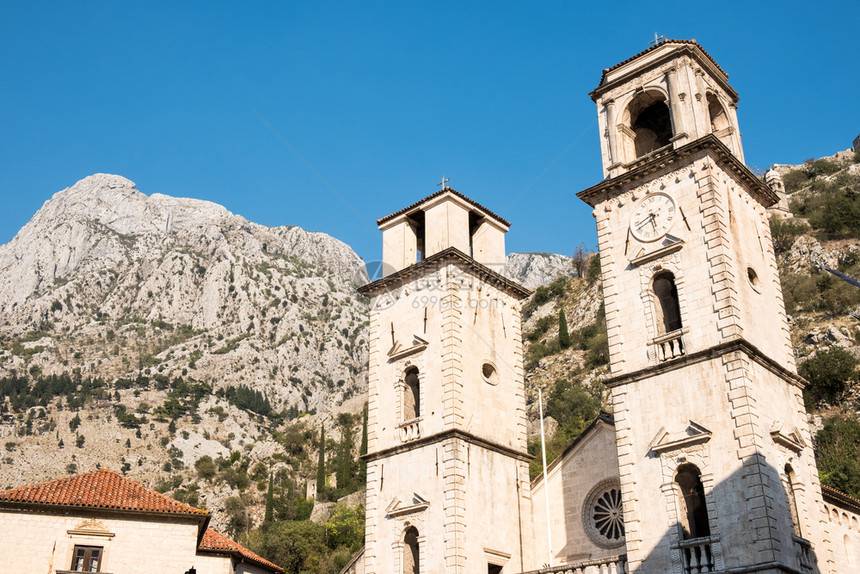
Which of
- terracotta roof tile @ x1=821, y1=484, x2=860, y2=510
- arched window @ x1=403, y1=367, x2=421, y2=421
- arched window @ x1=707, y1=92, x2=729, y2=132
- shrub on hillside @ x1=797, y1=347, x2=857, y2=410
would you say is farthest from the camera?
shrub on hillside @ x1=797, y1=347, x2=857, y2=410

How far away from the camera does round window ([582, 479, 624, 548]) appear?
2691 cm

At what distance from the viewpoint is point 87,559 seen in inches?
1184

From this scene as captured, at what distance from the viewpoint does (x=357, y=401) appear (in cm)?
11738

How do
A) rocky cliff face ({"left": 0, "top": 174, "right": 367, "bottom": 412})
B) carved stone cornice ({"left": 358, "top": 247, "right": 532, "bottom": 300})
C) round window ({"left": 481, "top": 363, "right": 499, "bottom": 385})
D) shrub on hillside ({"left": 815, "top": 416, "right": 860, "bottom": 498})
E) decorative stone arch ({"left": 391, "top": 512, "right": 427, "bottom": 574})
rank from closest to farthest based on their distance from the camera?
decorative stone arch ({"left": 391, "top": 512, "right": 427, "bottom": 574}) → round window ({"left": 481, "top": 363, "right": 499, "bottom": 385}) → carved stone cornice ({"left": 358, "top": 247, "right": 532, "bottom": 300}) → shrub on hillside ({"left": 815, "top": 416, "right": 860, "bottom": 498}) → rocky cliff face ({"left": 0, "top": 174, "right": 367, "bottom": 412})

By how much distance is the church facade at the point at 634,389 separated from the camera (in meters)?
22.1

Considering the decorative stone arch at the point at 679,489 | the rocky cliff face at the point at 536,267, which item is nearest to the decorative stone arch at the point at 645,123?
the decorative stone arch at the point at 679,489

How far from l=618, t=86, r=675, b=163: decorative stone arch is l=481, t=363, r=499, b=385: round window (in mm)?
8958

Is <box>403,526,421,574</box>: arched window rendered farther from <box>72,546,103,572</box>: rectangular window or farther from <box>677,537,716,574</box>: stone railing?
<box>72,546,103,572</box>: rectangular window

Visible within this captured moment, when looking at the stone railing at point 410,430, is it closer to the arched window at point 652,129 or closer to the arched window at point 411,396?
the arched window at point 411,396

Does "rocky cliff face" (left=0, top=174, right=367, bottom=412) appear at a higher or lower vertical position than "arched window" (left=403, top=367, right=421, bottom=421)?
higher

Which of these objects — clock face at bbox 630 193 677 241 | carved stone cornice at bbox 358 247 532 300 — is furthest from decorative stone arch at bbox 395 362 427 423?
clock face at bbox 630 193 677 241

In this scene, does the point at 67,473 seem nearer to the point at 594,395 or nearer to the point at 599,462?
the point at 594,395

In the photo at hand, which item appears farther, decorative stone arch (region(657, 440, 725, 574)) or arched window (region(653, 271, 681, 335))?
arched window (region(653, 271, 681, 335))

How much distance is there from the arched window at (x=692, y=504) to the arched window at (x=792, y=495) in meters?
2.19
